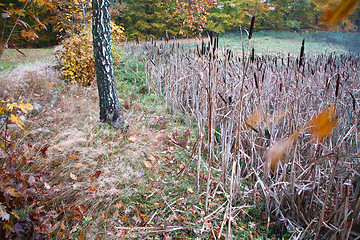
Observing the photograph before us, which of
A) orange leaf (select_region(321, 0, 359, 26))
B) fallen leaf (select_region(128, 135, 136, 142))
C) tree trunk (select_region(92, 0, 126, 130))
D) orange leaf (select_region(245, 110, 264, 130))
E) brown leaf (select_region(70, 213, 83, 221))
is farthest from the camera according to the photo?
tree trunk (select_region(92, 0, 126, 130))

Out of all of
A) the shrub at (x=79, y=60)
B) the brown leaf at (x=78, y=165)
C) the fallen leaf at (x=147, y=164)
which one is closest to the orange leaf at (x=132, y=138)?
the fallen leaf at (x=147, y=164)

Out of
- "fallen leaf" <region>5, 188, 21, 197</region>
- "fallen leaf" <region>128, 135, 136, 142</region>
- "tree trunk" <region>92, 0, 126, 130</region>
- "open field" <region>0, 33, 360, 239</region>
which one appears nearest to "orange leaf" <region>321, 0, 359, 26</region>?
"open field" <region>0, 33, 360, 239</region>

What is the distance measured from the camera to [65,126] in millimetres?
2740

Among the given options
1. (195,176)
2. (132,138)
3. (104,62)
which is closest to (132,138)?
(132,138)

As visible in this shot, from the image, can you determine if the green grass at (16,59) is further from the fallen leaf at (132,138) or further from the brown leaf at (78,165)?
the brown leaf at (78,165)

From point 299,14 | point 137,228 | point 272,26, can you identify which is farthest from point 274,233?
point 272,26

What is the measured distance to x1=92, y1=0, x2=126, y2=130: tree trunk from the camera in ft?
9.08

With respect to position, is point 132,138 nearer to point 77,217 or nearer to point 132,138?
point 132,138

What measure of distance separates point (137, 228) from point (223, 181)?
0.89 m

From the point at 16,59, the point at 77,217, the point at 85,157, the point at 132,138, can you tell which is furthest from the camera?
the point at 16,59

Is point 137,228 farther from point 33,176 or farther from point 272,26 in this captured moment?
point 272,26

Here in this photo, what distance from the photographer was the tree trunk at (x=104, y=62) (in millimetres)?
2768

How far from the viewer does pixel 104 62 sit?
2.86m

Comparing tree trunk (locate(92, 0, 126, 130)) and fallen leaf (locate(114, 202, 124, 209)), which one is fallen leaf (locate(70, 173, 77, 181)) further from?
tree trunk (locate(92, 0, 126, 130))
